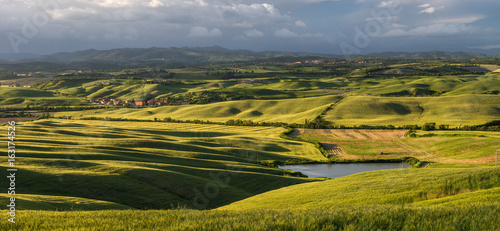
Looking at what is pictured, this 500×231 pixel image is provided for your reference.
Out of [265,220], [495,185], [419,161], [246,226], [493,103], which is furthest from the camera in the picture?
[493,103]

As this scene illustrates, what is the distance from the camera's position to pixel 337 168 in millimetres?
68062

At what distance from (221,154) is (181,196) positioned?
29.7 metres

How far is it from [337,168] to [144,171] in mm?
41100

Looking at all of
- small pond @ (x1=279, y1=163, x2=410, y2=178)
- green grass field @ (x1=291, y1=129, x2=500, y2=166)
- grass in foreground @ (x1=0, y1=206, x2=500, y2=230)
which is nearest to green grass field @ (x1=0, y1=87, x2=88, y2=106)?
green grass field @ (x1=291, y1=129, x2=500, y2=166)

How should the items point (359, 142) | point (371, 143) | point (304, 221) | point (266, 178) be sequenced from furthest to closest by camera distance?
point (359, 142) → point (371, 143) → point (266, 178) → point (304, 221)

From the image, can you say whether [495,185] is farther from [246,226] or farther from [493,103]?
[493,103]

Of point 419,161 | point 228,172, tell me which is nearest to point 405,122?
point 419,161

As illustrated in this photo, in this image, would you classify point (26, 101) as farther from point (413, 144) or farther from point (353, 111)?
point (413, 144)

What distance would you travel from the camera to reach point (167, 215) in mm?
13867

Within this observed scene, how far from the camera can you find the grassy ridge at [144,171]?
116 feet

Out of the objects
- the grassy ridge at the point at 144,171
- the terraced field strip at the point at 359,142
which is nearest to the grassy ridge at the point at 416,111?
the terraced field strip at the point at 359,142

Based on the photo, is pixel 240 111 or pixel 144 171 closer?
pixel 144 171

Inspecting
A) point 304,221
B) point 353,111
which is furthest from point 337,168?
point 353,111

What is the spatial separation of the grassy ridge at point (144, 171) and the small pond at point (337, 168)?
526cm
